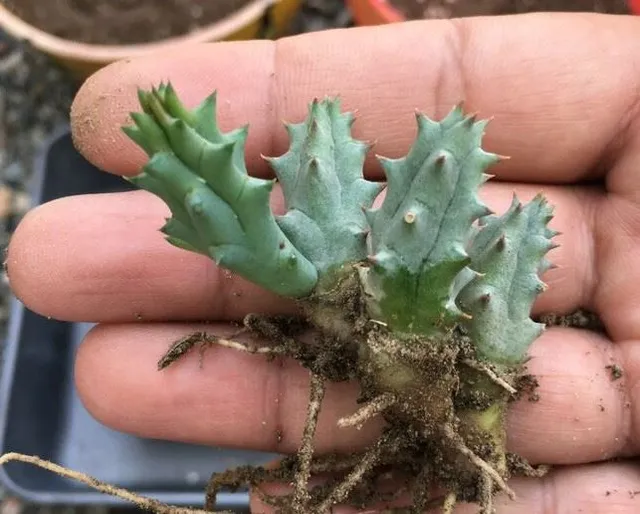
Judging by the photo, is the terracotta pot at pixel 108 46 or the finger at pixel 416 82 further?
the terracotta pot at pixel 108 46

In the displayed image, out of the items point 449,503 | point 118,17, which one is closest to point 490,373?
point 449,503

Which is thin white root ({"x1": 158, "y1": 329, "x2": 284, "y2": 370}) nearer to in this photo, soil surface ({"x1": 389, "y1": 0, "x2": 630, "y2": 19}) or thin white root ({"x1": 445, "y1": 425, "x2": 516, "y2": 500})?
thin white root ({"x1": 445, "y1": 425, "x2": 516, "y2": 500})

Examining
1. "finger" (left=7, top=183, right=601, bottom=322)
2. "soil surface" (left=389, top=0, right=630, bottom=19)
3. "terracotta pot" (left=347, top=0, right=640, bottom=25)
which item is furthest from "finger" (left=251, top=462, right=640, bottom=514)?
"soil surface" (left=389, top=0, right=630, bottom=19)

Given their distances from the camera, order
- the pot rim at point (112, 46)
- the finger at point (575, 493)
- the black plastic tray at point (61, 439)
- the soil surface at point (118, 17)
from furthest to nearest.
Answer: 1. the soil surface at point (118, 17)
2. the pot rim at point (112, 46)
3. the black plastic tray at point (61, 439)
4. the finger at point (575, 493)

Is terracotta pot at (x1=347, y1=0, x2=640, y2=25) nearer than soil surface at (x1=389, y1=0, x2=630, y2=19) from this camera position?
Yes

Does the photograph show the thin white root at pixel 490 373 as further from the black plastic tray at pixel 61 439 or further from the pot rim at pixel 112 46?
the pot rim at pixel 112 46

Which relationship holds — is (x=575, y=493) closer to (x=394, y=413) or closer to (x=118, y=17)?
(x=394, y=413)

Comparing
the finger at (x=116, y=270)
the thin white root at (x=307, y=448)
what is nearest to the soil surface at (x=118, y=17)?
the finger at (x=116, y=270)
